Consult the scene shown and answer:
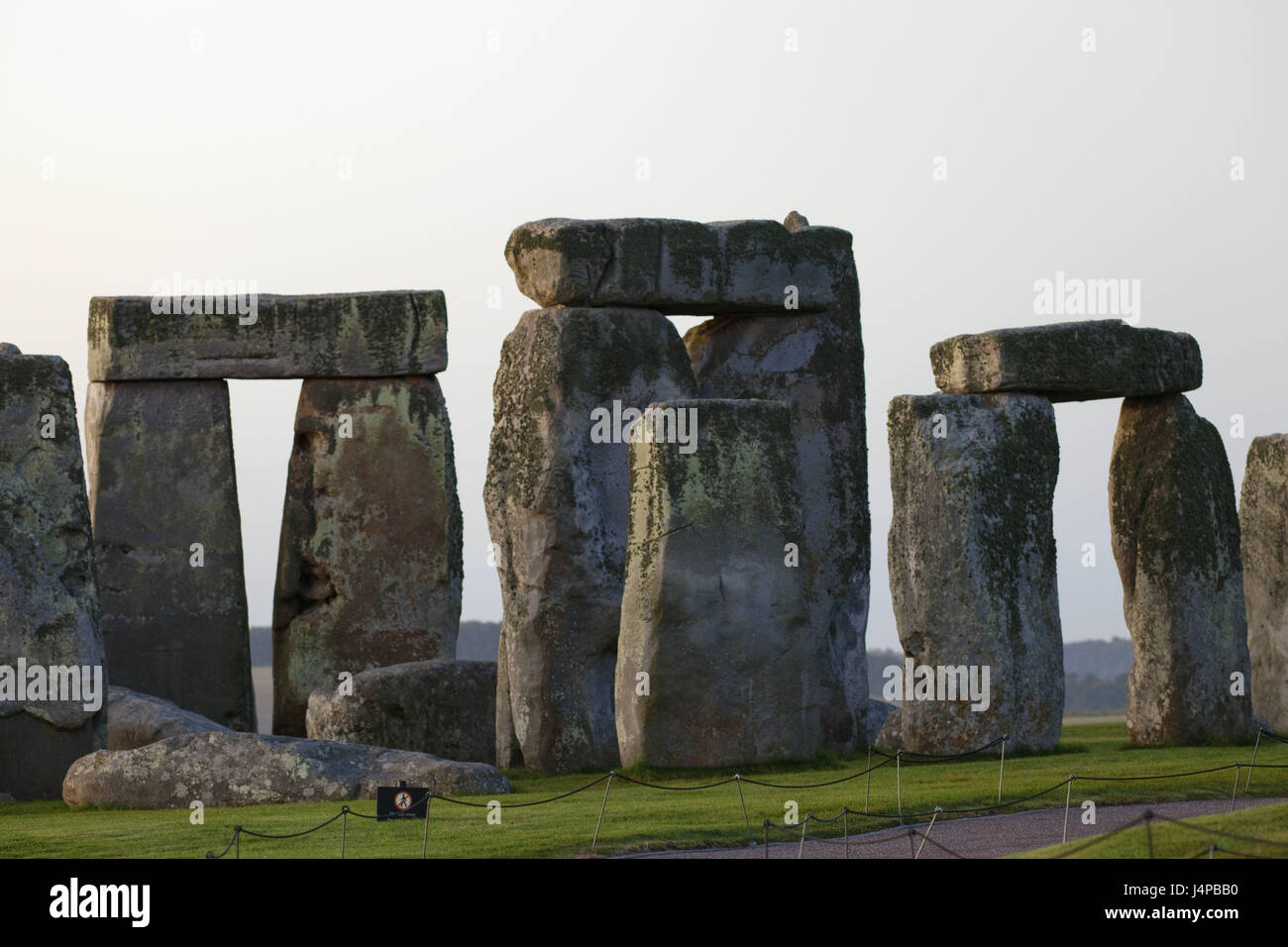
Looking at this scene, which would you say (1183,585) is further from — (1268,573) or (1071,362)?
(1268,573)

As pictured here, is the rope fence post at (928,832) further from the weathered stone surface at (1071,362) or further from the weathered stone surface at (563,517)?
the weathered stone surface at (563,517)

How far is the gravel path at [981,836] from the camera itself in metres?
13.2

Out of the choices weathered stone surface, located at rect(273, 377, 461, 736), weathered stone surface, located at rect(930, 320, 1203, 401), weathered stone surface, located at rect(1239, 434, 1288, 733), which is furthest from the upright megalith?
weathered stone surface, located at rect(273, 377, 461, 736)

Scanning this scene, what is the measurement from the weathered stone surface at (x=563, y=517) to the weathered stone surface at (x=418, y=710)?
1566mm

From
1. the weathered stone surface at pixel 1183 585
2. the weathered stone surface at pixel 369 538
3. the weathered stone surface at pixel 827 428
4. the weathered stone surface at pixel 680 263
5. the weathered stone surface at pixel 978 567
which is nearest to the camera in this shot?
the weathered stone surface at pixel 978 567

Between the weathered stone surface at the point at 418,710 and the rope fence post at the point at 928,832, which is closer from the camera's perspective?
the rope fence post at the point at 928,832

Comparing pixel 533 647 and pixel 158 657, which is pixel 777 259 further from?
pixel 158 657

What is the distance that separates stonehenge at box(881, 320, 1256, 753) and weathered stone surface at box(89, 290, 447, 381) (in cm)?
647

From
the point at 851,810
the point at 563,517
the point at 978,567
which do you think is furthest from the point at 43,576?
the point at 978,567

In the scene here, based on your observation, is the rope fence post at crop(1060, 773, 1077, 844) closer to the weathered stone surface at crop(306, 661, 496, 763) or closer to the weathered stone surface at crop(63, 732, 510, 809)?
the weathered stone surface at crop(63, 732, 510, 809)

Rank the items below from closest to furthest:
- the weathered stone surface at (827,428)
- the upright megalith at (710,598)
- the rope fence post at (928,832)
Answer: the rope fence post at (928,832)
the upright megalith at (710,598)
the weathered stone surface at (827,428)

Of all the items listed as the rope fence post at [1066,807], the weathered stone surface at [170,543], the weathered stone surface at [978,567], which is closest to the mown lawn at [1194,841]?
the rope fence post at [1066,807]
